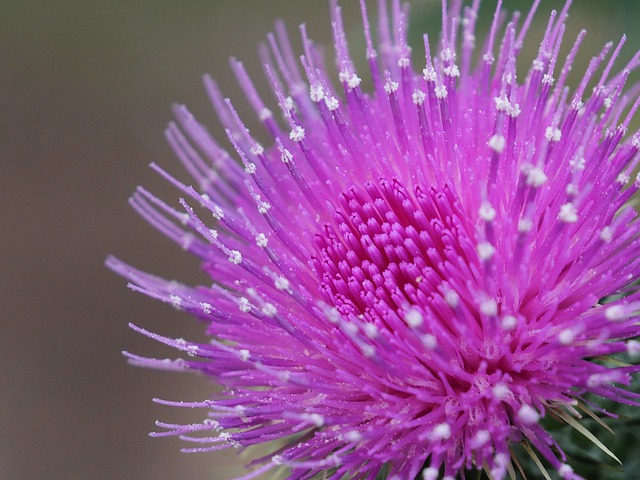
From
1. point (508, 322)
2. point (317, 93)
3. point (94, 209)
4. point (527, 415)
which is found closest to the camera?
point (527, 415)

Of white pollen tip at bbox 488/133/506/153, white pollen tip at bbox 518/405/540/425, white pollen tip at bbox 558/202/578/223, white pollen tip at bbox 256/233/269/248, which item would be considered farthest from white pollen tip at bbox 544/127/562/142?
white pollen tip at bbox 256/233/269/248

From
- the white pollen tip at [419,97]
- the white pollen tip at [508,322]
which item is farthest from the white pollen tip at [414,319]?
the white pollen tip at [419,97]

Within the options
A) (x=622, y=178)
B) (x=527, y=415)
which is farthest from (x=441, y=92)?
(x=527, y=415)

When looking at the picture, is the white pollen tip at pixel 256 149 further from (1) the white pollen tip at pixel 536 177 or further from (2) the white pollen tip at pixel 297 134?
(1) the white pollen tip at pixel 536 177

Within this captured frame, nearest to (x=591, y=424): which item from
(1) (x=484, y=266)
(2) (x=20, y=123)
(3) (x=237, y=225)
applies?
(1) (x=484, y=266)

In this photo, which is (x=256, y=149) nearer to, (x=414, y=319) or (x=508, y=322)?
(x=414, y=319)
